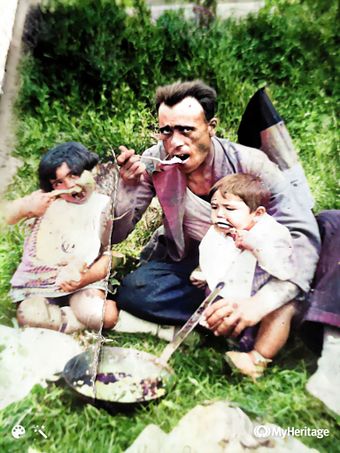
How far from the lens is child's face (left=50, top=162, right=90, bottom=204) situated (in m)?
3.99

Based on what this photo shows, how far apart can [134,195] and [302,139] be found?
1.06m

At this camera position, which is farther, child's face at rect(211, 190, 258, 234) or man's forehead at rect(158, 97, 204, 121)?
man's forehead at rect(158, 97, 204, 121)

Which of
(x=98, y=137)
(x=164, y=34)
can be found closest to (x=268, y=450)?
(x=98, y=137)

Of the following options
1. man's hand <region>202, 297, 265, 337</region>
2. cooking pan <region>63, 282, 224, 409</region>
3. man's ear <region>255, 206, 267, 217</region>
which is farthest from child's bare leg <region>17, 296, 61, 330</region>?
man's ear <region>255, 206, 267, 217</region>

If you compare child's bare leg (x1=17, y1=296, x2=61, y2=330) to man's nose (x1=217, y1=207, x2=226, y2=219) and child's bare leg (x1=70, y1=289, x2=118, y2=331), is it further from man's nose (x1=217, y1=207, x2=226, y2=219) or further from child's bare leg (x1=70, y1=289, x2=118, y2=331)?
man's nose (x1=217, y1=207, x2=226, y2=219)

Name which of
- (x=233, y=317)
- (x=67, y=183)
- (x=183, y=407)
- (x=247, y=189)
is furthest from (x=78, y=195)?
(x=183, y=407)

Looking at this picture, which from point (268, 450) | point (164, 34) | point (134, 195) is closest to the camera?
point (268, 450)

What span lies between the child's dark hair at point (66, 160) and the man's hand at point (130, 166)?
184mm

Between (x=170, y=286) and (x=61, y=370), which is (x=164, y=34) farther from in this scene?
(x=61, y=370)

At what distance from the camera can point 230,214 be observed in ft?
12.3

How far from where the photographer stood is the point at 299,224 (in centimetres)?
374

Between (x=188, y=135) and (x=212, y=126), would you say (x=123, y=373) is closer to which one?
(x=188, y=135)

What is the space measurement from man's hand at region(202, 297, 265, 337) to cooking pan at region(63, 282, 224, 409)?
68mm

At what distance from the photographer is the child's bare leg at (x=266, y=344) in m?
3.57
